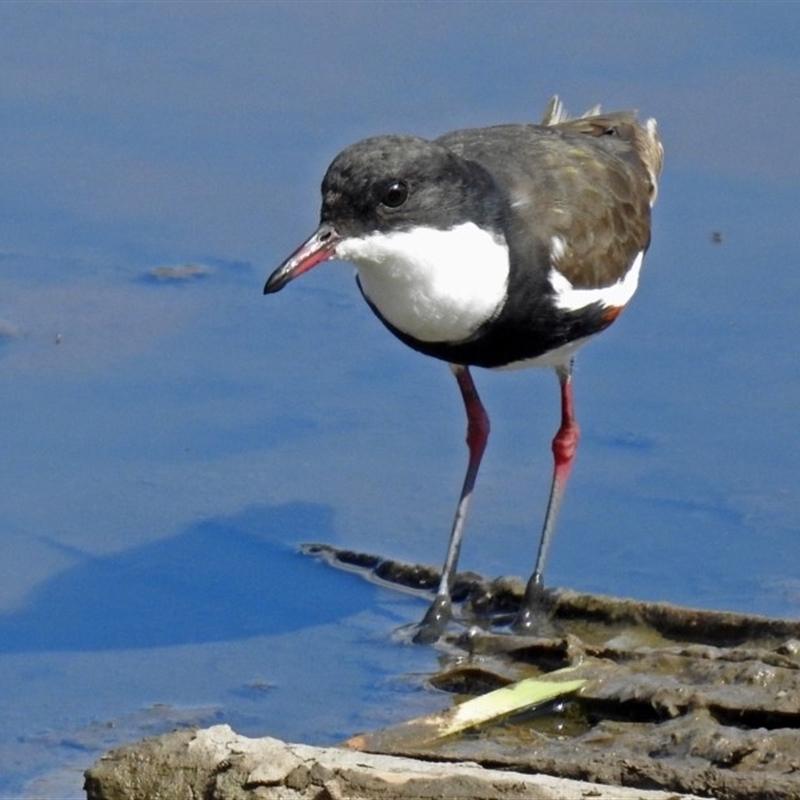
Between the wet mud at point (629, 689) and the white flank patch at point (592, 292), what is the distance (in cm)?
118

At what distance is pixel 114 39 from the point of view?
1373 cm

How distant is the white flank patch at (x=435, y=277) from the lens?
8.00 m

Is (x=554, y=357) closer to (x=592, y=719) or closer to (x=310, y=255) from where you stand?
(x=310, y=255)

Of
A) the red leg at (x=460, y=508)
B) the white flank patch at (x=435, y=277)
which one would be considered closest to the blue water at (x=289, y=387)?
the red leg at (x=460, y=508)

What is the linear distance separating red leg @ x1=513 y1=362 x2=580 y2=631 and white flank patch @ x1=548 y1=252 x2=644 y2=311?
393 mm

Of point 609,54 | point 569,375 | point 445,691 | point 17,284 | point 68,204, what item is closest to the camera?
point 445,691

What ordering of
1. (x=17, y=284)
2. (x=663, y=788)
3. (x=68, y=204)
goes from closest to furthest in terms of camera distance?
(x=663, y=788), (x=17, y=284), (x=68, y=204)

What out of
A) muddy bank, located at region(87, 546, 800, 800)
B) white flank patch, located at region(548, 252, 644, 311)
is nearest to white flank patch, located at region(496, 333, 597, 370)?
white flank patch, located at region(548, 252, 644, 311)

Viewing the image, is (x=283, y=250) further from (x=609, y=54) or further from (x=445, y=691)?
(x=445, y=691)

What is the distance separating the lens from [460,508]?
8867mm

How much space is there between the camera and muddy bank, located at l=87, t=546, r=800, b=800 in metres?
6.24

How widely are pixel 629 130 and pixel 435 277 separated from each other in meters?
2.30

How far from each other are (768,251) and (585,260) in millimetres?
2757

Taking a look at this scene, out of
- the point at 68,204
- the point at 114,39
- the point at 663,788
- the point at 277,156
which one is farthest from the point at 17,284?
the point at 663,788
